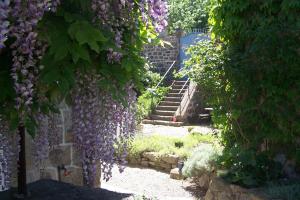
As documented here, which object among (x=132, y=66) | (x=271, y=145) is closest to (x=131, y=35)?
(x=132, y=66)

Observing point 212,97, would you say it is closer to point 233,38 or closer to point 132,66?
point 233,38

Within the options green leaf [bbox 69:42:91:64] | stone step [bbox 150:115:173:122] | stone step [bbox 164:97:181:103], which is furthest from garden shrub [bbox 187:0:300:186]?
stone step [bbox 164:97:181:103]

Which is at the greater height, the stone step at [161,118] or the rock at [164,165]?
the stone step at [161,118]

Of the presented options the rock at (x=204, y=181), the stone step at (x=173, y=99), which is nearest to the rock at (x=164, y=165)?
the rock at (x=204, y=181)

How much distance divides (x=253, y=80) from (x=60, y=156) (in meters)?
2.28

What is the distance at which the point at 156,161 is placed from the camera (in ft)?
29.5

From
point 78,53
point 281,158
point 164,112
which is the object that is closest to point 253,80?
point 281,158

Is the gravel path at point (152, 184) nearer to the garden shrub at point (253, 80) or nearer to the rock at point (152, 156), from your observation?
the rock at point (152, 156)

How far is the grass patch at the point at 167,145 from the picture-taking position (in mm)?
8922

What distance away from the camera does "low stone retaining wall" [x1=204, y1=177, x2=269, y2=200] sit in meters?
4.53

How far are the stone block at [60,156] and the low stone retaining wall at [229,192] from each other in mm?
1689

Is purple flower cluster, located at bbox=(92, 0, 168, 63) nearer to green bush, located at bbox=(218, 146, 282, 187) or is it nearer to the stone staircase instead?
green bush, located at bbox=(218, 146, 282, 187)

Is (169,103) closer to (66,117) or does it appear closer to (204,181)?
(204,181)

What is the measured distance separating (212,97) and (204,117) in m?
8.28
